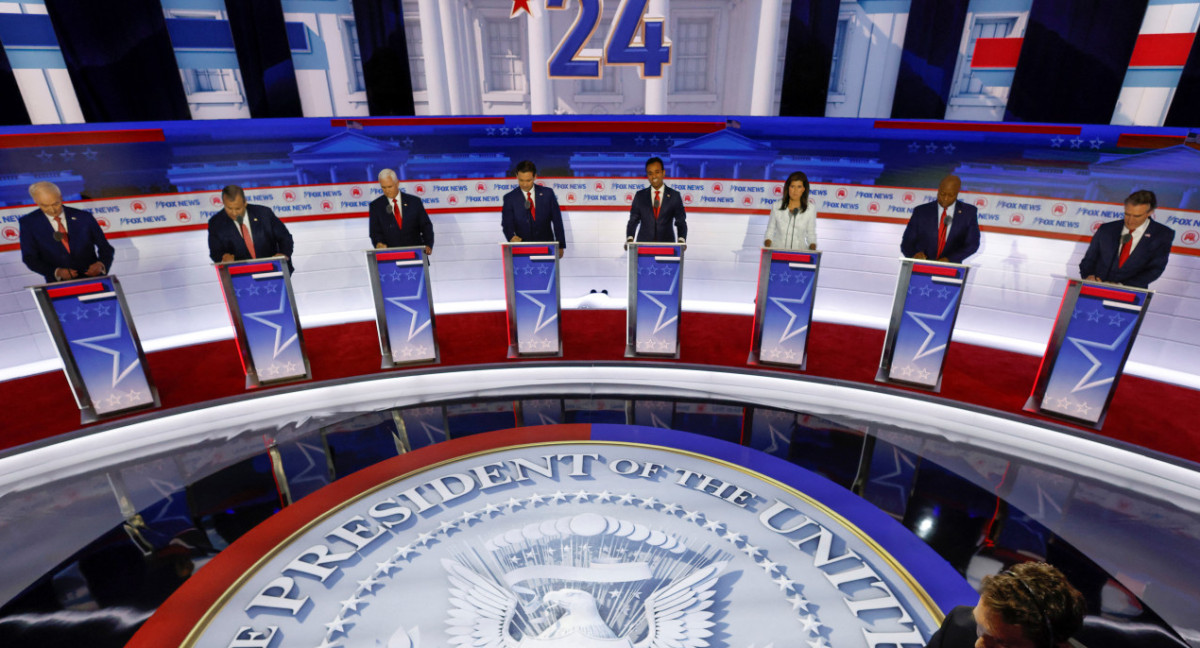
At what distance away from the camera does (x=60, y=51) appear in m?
4.97

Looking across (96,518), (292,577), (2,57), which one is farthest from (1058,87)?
Answer: (2,57)

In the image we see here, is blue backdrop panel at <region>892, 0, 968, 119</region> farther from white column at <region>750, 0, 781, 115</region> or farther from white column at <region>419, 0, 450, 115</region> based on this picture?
white column at <region>419, 0, 450, 115</region>

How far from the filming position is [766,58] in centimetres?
584

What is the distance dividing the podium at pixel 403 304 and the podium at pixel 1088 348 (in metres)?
3.95

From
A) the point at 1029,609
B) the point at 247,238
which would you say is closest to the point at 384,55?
the point at 247,238

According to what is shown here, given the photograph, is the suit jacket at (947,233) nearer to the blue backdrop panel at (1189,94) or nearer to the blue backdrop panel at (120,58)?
the blue backdrop panel at (1189,94)

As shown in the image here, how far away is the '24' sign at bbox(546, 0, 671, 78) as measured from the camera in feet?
15.6

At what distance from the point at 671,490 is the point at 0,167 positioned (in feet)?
17.0

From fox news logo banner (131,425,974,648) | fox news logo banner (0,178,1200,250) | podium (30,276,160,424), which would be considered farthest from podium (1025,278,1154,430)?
podium (30,276,160,424)

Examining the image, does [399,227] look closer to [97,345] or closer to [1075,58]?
[97,345]

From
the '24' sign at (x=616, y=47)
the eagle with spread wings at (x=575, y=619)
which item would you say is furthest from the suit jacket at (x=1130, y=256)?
the '24' sign at (x=616, y=47)

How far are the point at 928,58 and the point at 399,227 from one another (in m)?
5.43

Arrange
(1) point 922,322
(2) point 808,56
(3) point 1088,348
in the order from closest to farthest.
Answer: (3) point 1088,348
(1) point 922,322
(2) point 808,56

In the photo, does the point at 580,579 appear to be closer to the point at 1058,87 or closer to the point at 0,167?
the point at 0,167
